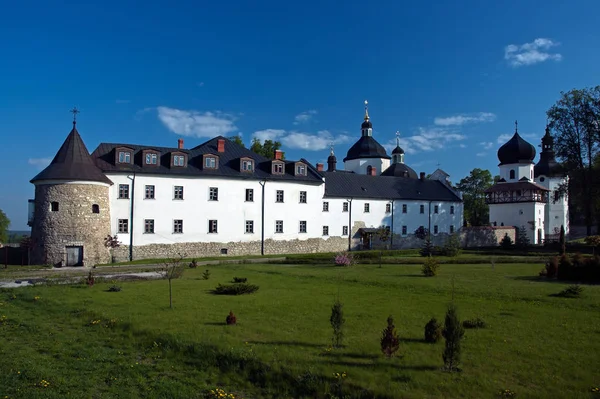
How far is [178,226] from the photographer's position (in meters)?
Result: 36.3

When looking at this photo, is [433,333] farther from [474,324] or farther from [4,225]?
[4,225]

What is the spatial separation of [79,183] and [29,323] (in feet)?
63.0

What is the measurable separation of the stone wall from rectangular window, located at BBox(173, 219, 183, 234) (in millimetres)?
5789

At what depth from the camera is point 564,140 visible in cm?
4822

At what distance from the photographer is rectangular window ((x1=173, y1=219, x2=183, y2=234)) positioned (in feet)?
119

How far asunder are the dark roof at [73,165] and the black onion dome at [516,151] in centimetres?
5068

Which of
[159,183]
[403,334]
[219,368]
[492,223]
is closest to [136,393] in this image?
Result: [219,368]

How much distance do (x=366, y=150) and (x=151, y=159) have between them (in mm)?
39618

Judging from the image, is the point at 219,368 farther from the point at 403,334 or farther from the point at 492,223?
the point at 492,223

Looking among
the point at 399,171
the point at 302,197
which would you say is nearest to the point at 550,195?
the point at 399,171

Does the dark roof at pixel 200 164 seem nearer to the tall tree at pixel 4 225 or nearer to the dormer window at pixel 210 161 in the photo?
the dormer window at pixel 210 161

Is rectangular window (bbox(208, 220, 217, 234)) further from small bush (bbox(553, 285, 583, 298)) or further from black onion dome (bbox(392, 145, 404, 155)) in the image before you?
black onion dome (bbox(392, 145, 404, 155))

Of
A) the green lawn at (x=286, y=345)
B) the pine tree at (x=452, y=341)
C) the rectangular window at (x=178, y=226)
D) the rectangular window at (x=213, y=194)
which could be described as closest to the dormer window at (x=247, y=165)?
the rectangular window at (x=213, y=194)

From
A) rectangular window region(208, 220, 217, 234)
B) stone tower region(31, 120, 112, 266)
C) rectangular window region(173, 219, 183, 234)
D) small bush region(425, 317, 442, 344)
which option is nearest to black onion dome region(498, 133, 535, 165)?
rectangular window region(208, 220, 217, 234)
